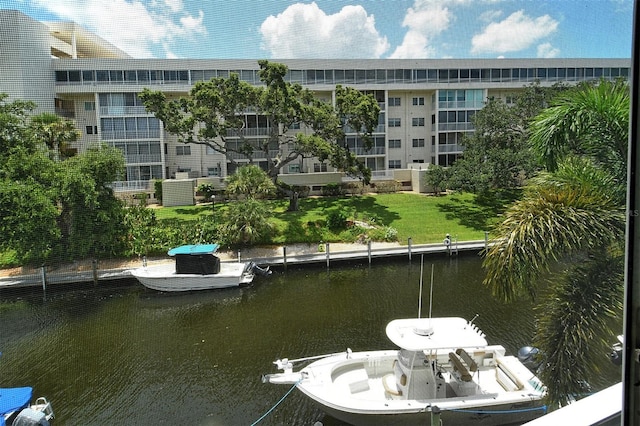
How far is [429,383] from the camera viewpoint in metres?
2.09

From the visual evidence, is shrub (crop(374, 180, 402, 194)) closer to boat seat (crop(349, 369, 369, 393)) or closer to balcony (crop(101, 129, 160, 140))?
balcony (crop(101, 129, 160, 140))

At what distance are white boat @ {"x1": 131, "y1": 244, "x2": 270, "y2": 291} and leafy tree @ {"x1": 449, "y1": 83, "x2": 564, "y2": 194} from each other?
152 inches

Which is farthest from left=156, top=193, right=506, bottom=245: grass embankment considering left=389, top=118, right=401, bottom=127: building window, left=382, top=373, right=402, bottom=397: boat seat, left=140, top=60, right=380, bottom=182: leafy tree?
left=382, top=373, right=402, bottom=397: boat seat

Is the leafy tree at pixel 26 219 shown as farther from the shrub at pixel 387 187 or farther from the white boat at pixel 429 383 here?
the shrub at pixel 387 187

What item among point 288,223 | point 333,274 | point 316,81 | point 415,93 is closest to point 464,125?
point 415,93

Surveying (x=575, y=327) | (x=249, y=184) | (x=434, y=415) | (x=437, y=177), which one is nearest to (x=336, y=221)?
(x=249, y=184)

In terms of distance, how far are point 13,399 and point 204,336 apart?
1.32 metres

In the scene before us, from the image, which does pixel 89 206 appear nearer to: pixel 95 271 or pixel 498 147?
pixel 95 271

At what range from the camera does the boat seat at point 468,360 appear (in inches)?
82.6

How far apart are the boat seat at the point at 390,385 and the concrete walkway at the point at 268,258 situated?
3.02 m

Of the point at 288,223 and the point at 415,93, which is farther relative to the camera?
the point at 415,93

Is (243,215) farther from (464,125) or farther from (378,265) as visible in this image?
(464,125)

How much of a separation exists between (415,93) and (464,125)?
128cm

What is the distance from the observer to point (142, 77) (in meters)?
7.77
